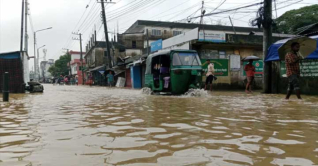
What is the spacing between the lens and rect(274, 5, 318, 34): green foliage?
121 feet

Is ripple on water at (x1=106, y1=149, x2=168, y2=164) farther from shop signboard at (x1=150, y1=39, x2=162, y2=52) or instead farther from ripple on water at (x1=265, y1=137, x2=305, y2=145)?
shop signboard at (x1=150, y1=39, x2=162, y2=52)

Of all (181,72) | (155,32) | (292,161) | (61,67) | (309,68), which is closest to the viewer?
(292,161)

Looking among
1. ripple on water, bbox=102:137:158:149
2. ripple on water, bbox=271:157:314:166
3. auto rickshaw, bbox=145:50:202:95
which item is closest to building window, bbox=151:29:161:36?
auto rickshaw, bbox=145:50:202:95

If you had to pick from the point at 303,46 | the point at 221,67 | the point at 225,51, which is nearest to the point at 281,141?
the point at 303,46

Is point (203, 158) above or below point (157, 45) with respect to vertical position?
below

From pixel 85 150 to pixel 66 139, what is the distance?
0.61 meters

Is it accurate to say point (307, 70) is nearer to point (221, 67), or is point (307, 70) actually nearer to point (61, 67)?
point (221, 67)

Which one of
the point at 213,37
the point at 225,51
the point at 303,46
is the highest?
the point at 213,37

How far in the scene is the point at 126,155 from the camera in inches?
98.3

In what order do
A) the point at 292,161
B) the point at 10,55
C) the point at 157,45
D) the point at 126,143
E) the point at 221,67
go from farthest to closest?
1. the point at 157,45
2. the point at 221,67
3. the point at 10,55
4. the point at 126,143
5. the point at 292,161

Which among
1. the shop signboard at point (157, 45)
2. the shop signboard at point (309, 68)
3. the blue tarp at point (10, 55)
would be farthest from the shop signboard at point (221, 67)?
the blue tarp at point (10, 55)

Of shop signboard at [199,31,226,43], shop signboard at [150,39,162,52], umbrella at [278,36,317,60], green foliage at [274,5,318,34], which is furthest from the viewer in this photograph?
green foliage at [274,5,318,34]

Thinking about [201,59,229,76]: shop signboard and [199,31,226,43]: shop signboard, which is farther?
[199,31,226,43]: shop signboard

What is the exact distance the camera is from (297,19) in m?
38.3
